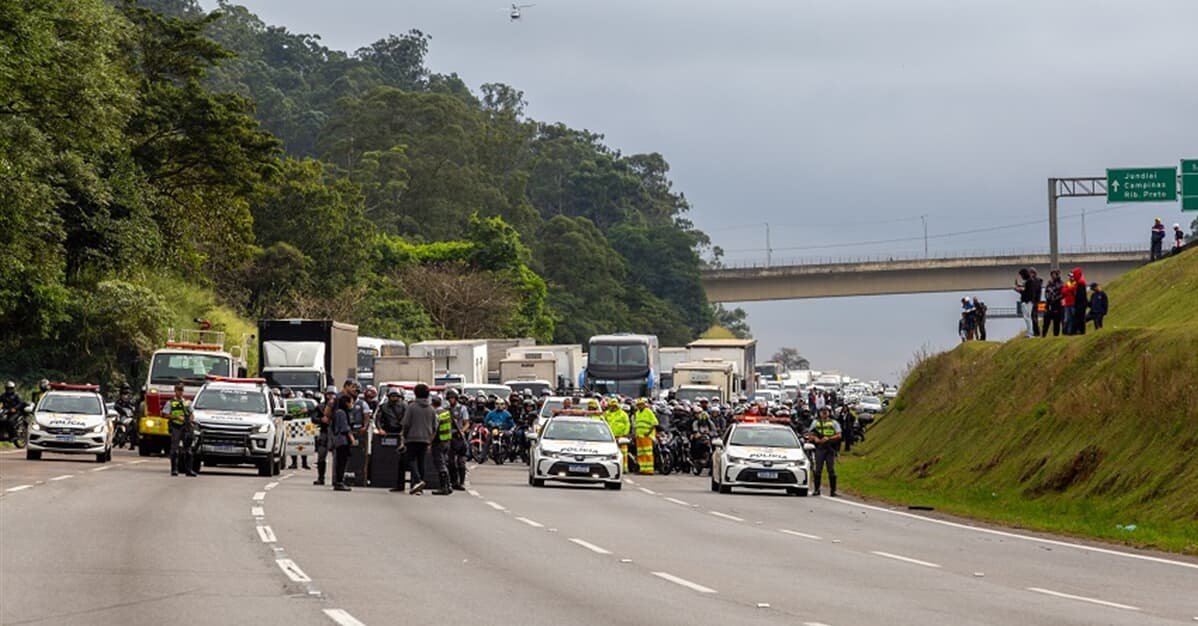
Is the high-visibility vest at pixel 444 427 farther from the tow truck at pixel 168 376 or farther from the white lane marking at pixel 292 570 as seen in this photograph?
the tow truck at pixel 168 376

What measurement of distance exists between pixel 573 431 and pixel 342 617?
24481mm

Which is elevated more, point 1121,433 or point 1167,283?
point 1167,283

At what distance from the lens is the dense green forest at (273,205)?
52156 millimetres

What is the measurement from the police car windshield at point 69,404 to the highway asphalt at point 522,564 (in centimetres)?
991

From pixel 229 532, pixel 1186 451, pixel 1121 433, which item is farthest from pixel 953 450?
pixel 229 532

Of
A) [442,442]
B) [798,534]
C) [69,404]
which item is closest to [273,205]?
[69,404]

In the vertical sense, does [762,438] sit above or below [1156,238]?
below

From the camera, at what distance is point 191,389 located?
47906mm

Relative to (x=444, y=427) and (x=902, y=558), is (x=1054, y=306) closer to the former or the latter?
(x=444, y=427)

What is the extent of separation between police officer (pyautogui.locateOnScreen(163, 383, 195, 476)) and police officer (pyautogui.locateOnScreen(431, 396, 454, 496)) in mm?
5725

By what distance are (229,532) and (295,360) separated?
3469cm

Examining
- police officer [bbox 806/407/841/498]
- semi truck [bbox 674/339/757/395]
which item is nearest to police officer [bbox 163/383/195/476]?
police officer [bbox 806/407/841/498]

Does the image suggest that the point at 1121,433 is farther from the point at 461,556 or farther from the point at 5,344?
the point at 5,344

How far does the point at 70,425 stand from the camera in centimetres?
4141
